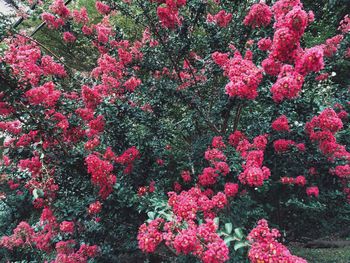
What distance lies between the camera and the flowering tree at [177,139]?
218cm

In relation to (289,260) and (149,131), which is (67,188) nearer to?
(149,131)

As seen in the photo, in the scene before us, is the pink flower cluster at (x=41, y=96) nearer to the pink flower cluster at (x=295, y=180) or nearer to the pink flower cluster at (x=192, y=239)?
the pink flower cluster at (x=192, y=239)

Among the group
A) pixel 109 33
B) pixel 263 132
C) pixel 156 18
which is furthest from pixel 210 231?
pixel 109 33

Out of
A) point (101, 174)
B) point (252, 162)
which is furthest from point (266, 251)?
point (101, 174)

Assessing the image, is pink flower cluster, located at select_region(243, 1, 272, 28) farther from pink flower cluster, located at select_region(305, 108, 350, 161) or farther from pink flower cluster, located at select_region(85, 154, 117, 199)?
pink flower cluster, located at select_region(85, 154, 117, 199)

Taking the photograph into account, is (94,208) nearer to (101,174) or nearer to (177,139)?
(101,174)

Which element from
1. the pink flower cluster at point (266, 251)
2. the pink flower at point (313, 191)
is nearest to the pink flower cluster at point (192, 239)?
the pink flower cluster at point (266, 251)

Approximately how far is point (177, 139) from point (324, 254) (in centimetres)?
267

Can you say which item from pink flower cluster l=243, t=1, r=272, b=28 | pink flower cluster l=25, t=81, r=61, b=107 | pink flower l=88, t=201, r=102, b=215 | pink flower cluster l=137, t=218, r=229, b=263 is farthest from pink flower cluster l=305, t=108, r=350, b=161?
pink flower cluster l=25, t=81, r=61, b=107

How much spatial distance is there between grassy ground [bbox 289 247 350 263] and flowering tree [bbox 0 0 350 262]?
447mm

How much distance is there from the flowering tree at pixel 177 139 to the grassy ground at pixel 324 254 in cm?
45

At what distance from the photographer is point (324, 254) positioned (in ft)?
13.8

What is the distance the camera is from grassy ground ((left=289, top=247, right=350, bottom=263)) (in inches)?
155

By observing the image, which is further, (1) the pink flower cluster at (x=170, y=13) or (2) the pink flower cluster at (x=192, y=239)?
(1) the pink flower cluster at (x=170, y=13)
